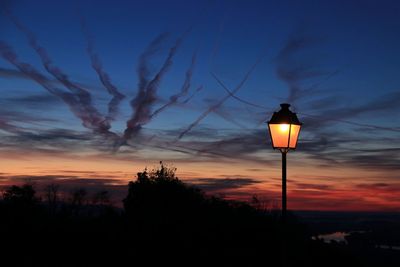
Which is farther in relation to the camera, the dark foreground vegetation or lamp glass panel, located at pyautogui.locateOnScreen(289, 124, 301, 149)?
the dark foreground vegetation

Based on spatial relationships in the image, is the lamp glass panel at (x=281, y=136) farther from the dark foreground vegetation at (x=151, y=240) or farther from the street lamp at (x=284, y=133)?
the dark foreground vegetation at (x=151, y=240)

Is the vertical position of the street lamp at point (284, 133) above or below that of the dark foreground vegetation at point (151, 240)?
above

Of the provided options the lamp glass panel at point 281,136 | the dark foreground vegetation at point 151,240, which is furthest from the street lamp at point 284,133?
the dark foreground vegetation at point 151,240

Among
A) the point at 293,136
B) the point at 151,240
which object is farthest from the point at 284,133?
the point at 151,240

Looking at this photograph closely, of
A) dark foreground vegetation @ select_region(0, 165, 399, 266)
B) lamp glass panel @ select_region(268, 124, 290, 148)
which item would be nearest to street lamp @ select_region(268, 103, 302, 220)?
lamp glass panel @ select_region(268, 124, 290, 148)

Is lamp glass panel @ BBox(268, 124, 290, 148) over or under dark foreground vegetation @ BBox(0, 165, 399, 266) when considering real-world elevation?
over

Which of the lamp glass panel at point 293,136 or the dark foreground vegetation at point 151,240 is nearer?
the lamp glass panel at point 293,136

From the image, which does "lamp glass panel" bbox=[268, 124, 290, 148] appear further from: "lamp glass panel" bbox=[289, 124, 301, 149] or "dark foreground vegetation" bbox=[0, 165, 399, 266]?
Answer: "dark foreground vegetation" bbox=[0, 165, 399, 266]

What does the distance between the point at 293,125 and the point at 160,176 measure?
1073 inches

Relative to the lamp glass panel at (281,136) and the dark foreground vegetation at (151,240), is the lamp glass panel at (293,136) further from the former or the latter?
the dark foreground vegetation at (151,240)

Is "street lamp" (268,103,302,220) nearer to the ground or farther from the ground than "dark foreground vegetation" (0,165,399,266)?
farther from the ground

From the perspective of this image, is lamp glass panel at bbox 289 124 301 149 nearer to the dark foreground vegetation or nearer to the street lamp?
the street lamp

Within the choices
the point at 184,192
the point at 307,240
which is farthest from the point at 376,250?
the point at 307,240

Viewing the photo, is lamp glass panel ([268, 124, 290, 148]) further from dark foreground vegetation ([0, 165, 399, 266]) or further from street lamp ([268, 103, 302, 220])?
dark foreground vegetation ([0, 165, 399, 266])
